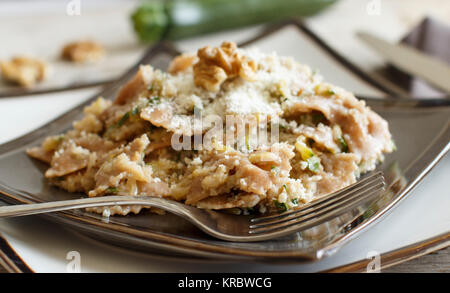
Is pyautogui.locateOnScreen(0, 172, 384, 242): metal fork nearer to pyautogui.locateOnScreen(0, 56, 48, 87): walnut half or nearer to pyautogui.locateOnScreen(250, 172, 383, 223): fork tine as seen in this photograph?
pyautogui.locateOnScreen(250, 172, 383, 223): fork tine

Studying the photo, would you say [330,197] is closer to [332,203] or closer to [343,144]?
[332,203]

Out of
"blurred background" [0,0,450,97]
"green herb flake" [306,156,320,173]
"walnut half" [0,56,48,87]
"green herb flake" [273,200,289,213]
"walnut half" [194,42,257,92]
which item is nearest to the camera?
"green herb flake" [273,200,289,213]

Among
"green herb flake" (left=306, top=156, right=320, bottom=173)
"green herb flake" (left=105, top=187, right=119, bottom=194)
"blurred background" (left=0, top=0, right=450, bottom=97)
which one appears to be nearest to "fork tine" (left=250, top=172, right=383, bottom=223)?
"green herb flake" (left=306, top=156, right=320, bottom=173)

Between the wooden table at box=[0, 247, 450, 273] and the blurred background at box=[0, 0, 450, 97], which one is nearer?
the wooden table at box=[0, 247, 450, 273]

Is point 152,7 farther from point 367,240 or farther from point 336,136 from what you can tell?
point 367,240

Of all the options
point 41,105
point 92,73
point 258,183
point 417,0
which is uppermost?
point 417,0

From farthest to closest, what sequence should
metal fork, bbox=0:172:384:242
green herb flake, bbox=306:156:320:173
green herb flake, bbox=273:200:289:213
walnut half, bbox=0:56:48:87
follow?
walnut half, bbox=0:56:48:87 → green herb flake, bbox=306:156:320:173 → green herb flake, bbox=273:200:289:213 → metal fork, bbox=0:172:384:242

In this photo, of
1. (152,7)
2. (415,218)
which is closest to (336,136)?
(415,218)
